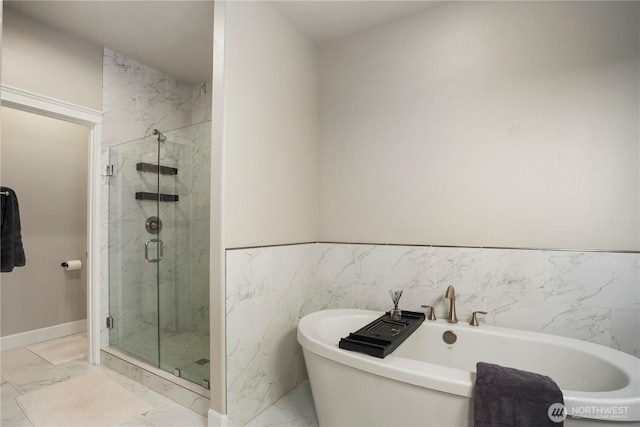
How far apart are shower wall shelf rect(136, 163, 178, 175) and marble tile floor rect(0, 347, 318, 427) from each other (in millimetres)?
1633

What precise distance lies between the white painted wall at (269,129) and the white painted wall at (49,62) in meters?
1.60

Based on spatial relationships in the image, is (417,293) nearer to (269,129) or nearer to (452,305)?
(452,305)

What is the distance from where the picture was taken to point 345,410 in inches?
63.6

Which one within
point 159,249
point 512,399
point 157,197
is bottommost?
point 512,399

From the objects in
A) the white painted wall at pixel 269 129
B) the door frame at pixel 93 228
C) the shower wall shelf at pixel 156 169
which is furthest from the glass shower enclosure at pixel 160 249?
the white painted wall at pixel 269 129

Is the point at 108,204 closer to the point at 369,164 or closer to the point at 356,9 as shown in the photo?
the point at 369,164

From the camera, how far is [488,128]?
2.09 m

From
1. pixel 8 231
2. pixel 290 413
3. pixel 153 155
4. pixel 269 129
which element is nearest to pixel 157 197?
pixel 153 155

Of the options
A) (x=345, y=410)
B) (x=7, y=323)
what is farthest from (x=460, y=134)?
(x=7, y=323)

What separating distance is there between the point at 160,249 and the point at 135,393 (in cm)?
107

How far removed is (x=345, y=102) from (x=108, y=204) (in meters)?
2.25

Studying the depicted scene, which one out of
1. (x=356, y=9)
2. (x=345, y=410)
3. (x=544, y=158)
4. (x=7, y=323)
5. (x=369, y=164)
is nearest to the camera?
(x=345, y=410)

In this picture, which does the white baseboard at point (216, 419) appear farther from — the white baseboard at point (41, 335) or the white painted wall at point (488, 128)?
the white baseboard at point (41, 335)

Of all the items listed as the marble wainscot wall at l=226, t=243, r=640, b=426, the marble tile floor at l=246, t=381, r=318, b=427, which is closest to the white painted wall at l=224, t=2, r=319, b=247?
the marble wainscot wall at l=226, t=243, r=640, b=426
